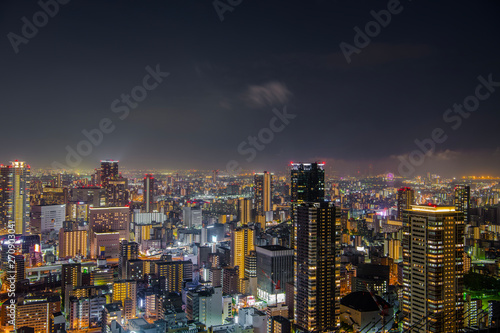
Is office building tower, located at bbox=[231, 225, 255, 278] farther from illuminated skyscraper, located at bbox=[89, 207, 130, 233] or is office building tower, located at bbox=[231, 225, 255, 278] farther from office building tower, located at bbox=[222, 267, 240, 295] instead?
illuminated skyscraper, located at bbox=[89, 207, 130, 233]

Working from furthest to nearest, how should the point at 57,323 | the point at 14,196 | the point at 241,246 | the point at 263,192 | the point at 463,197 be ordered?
the point at 263,192, the point at 14,196, the point at 241,246, the point at 463,197, the point at 57,323

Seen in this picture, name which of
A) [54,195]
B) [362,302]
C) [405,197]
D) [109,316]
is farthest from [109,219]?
[362,302]

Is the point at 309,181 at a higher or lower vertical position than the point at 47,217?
higher

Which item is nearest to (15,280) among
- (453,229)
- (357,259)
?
(357,259)

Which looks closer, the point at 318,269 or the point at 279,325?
the point at 279,325

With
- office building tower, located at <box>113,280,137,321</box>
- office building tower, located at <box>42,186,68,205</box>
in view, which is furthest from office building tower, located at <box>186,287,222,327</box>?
office building tower, located at <box>42,186,68,205</box>

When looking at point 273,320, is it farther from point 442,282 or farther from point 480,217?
point 480,217

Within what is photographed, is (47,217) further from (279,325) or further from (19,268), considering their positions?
(279,325)
